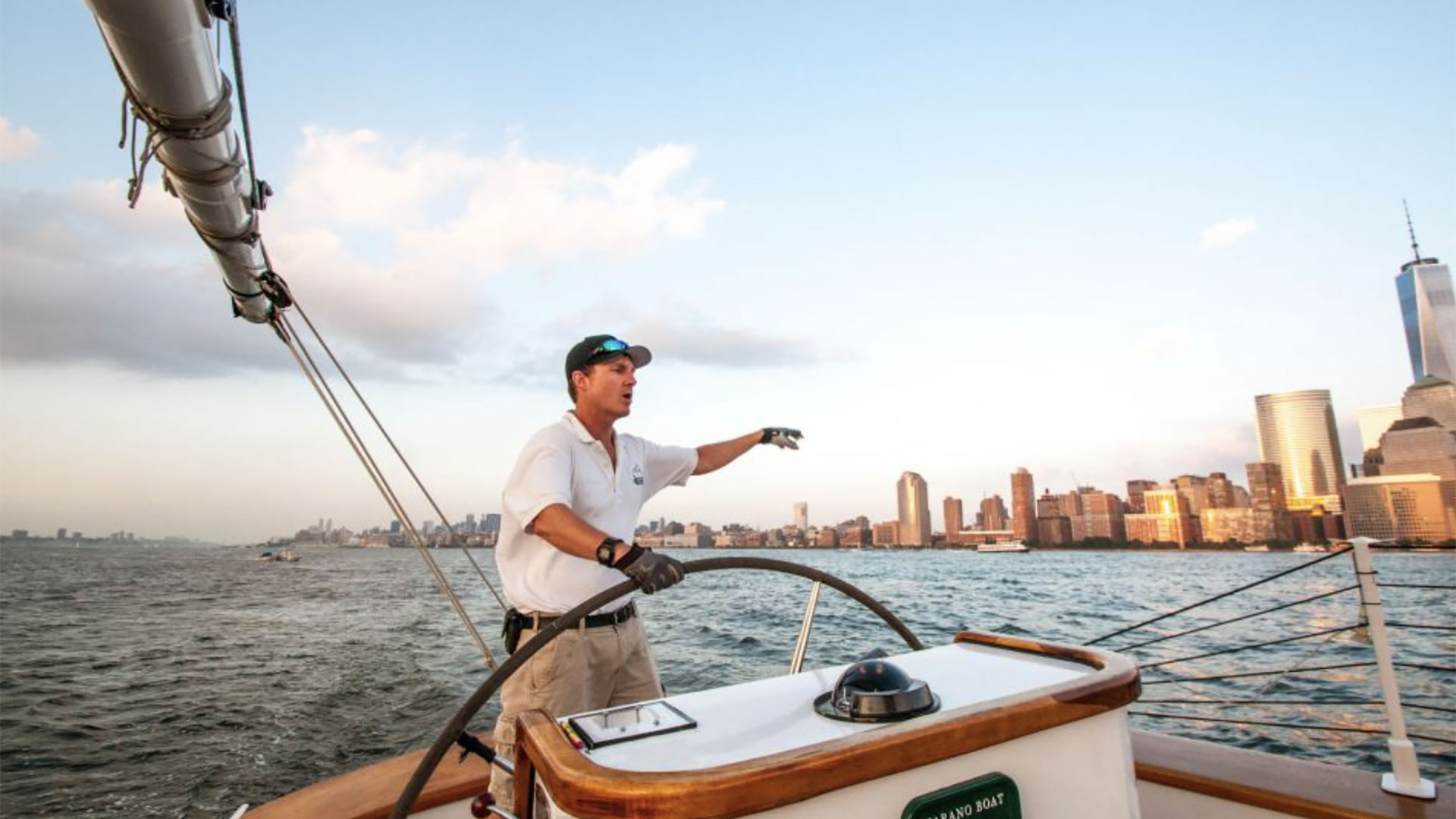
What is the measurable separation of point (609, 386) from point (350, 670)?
13255 millimetres

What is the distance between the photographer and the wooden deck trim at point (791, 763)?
0.97 m

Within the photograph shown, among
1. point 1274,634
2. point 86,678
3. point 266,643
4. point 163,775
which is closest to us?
point 163,775

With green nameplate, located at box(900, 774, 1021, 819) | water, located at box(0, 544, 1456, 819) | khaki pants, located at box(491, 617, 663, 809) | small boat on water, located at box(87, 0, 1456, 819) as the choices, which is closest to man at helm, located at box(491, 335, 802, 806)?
khaki pants, located at box(491, 617, 663, 809)

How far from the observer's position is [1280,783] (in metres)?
1.99

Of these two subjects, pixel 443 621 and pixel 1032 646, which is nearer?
pixel 1032 646

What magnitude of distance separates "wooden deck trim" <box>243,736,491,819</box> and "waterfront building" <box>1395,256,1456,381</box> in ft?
641

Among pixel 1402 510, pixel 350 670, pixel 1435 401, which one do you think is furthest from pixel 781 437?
pixel 1435 401

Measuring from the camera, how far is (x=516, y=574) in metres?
2.32

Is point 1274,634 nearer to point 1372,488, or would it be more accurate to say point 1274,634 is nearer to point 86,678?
point 86,678

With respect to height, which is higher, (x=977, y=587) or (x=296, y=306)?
(x=296, y=306)

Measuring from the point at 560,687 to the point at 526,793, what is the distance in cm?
98

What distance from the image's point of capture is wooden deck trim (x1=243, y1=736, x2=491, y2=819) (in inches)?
80.1

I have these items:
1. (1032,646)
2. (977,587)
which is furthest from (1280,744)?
(977,587)

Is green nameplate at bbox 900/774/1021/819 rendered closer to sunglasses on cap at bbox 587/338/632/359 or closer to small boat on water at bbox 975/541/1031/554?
sunglasses on cap at bbox 587/338/632/359
